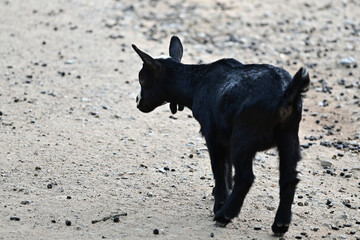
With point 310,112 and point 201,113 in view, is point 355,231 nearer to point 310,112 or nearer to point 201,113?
point 201,113

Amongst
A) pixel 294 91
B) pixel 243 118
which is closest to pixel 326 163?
pixel 243 118

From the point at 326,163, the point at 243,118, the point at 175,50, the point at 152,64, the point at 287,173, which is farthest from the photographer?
the point at 326,163

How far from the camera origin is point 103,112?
1021cm

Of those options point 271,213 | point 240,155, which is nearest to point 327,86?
point 271,213

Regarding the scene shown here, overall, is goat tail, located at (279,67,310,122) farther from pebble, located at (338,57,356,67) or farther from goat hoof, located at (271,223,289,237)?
pebble, located at (338,57,356,67)

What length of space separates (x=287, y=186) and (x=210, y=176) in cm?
190

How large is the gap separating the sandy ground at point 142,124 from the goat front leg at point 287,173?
28 cm

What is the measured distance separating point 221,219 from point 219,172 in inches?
21.0

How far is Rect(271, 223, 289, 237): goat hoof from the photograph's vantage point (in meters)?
6.67

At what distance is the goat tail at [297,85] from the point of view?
611 cm

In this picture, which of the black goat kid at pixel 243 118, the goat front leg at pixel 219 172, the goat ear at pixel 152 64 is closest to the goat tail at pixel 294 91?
the black goat kid at pixel 243 118

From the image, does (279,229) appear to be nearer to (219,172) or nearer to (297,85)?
(219,172)

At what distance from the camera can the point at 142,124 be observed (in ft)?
32.6

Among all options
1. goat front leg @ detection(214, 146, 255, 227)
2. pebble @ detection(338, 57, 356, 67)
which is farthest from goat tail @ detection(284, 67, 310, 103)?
pebble @ detection(338, 57, 356, 67)
